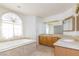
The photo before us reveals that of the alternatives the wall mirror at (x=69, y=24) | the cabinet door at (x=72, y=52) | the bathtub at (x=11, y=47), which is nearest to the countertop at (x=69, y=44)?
the cabinet door at (x=72, y=52)

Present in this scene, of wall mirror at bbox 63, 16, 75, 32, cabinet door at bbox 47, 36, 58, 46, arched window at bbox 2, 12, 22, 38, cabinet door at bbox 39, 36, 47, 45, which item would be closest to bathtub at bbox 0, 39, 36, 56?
arched window at bbox 2, 12, 22, 38

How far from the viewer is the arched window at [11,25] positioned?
136cm

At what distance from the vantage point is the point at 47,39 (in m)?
1.60

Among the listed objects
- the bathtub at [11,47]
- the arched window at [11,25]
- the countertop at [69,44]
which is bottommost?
the bathtub at [11,47]

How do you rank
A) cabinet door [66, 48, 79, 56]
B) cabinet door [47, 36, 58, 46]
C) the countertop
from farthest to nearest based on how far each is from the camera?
cabinet door [47, 36, 58, 46], the countertop, cabinet door [66, 48, 79, 56]

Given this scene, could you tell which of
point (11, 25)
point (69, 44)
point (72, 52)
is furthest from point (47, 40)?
point (11, 25)

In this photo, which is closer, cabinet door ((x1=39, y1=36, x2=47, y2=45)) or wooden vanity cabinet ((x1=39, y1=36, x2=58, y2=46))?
wooden vanity cabinet ((x1=39, y1=36, x2=58, y2=46))

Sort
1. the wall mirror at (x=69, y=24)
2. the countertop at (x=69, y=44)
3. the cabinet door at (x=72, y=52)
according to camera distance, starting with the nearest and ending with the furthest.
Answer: the cabinet door at (x=72, y=52) < the countertop at (x=69, y=44) < the wall mirror at (x=69, y=24)

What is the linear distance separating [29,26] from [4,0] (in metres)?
0.77

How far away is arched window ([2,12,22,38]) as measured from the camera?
1.36m

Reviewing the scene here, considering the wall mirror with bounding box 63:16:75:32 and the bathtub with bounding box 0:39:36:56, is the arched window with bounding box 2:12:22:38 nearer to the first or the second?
the bathtub with bounding box 0:39:36:56

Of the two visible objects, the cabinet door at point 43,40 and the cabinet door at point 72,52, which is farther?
the cabinet door at point 43,40

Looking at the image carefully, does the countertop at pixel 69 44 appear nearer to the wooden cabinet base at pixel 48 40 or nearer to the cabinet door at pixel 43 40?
the wooden cabinet base at pixel 48 40

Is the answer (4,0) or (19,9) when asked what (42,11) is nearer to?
(19,9)
